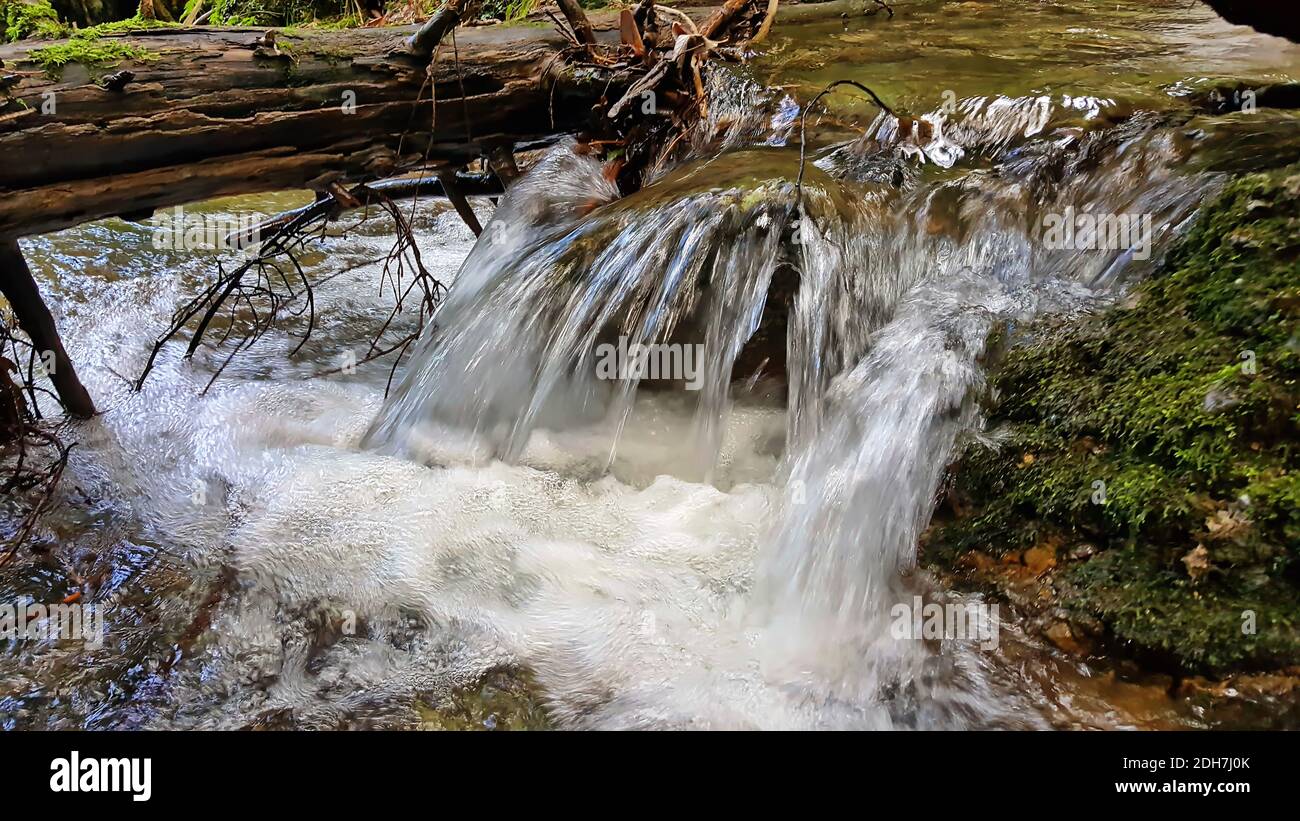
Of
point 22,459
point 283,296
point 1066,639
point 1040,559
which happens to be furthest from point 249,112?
point 1066,639

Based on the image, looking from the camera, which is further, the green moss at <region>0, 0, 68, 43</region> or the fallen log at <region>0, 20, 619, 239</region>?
the green moss at <region>0, 0, 68, 43</region>

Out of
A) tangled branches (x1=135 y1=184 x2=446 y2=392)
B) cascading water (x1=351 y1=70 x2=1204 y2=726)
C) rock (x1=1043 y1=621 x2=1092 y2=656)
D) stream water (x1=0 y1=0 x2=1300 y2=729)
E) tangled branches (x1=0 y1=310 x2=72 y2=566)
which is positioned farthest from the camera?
tangled branches (x1=135 y1=184 x2=446 y2=392)

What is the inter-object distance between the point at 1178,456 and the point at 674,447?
74.8 inches

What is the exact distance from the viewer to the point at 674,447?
3.53 meters

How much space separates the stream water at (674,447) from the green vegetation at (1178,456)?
16 centimetres

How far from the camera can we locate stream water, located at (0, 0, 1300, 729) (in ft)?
8.04

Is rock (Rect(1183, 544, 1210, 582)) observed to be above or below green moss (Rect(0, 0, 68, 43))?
below

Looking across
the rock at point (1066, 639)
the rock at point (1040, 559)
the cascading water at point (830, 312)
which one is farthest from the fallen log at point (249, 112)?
the rock at point (1066, 639)

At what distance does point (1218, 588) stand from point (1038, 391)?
0.84 metres

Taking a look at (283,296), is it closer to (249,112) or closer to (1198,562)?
(249,112)

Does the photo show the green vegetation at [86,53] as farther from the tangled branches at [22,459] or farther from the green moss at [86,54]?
the tangled branches at [22,459]

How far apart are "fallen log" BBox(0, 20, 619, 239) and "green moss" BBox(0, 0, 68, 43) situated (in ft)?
1.18

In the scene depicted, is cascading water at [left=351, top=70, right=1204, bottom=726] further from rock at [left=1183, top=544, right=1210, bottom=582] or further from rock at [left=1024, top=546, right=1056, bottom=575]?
rock at [left=1183, top=544, right=1210, bottom=582]

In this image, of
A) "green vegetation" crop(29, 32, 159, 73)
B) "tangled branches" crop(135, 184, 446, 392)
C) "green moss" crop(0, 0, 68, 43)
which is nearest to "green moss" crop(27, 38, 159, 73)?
"green vegetation" crop(29, 32, 159, 73)
